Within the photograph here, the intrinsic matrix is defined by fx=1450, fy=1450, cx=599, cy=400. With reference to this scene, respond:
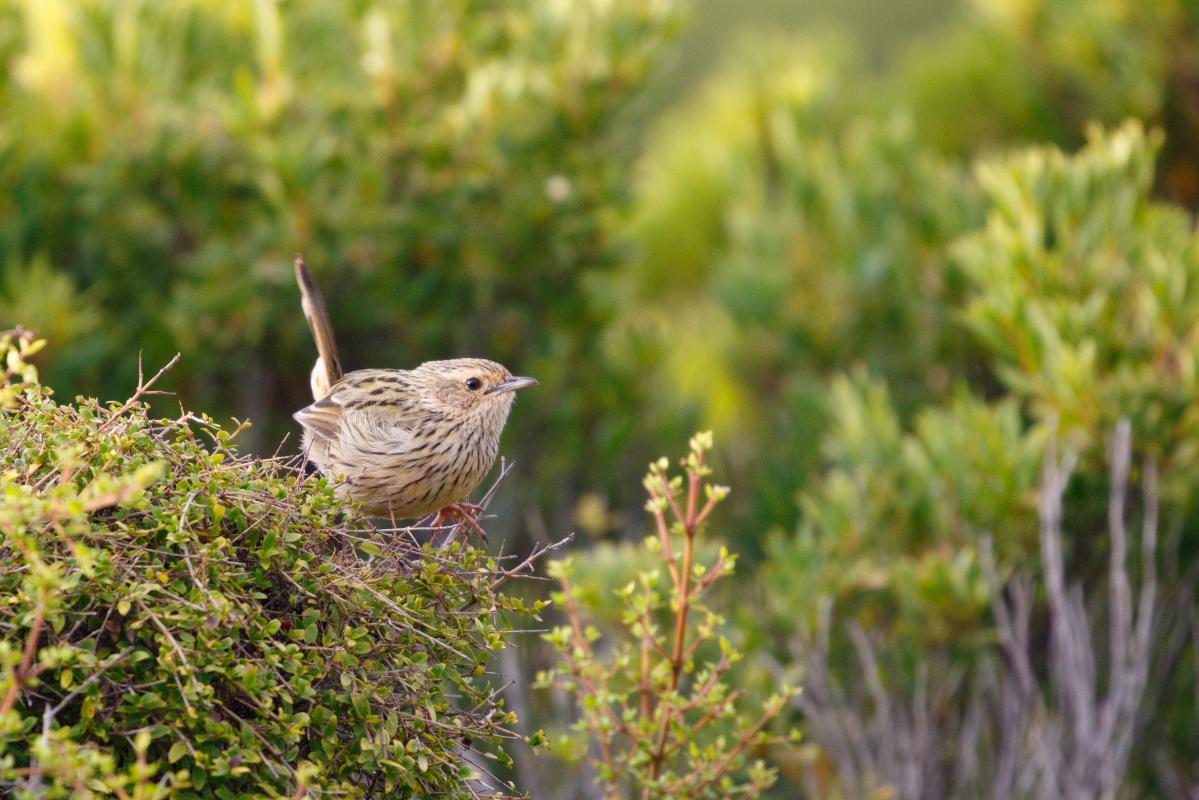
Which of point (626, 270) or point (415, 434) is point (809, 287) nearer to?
point (626, 270)

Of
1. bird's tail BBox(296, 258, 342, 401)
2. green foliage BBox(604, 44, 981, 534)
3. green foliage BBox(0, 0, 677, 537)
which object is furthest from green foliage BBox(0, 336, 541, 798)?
green foliage BBox(604, 44, 981, 534)

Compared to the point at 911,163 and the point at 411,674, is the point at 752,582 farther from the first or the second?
the point at 411,674

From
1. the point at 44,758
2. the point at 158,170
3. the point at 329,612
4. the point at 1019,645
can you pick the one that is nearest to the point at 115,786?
the point at 44,758

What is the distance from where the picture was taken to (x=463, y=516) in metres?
4.49

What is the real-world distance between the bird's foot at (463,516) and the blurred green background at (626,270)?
148cm

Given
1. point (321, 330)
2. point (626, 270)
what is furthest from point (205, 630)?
point (626, 270)

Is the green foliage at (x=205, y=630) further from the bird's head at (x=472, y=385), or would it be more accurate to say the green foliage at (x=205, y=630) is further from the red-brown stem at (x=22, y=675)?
the bird's head at (x=472, y=385)

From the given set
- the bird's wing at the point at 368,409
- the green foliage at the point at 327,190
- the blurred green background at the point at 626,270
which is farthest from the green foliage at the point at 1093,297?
the bird's wing at the point at 368,409

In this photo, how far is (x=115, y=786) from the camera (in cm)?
223

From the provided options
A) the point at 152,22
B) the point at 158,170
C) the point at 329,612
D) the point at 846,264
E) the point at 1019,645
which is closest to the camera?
the point at 329,612

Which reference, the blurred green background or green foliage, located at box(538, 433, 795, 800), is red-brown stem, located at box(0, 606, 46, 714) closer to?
green foliage, located at box(538, 433, 795, 800)

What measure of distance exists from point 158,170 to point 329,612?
5.35m

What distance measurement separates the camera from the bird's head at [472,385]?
484 centimetres

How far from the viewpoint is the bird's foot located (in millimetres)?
4410
